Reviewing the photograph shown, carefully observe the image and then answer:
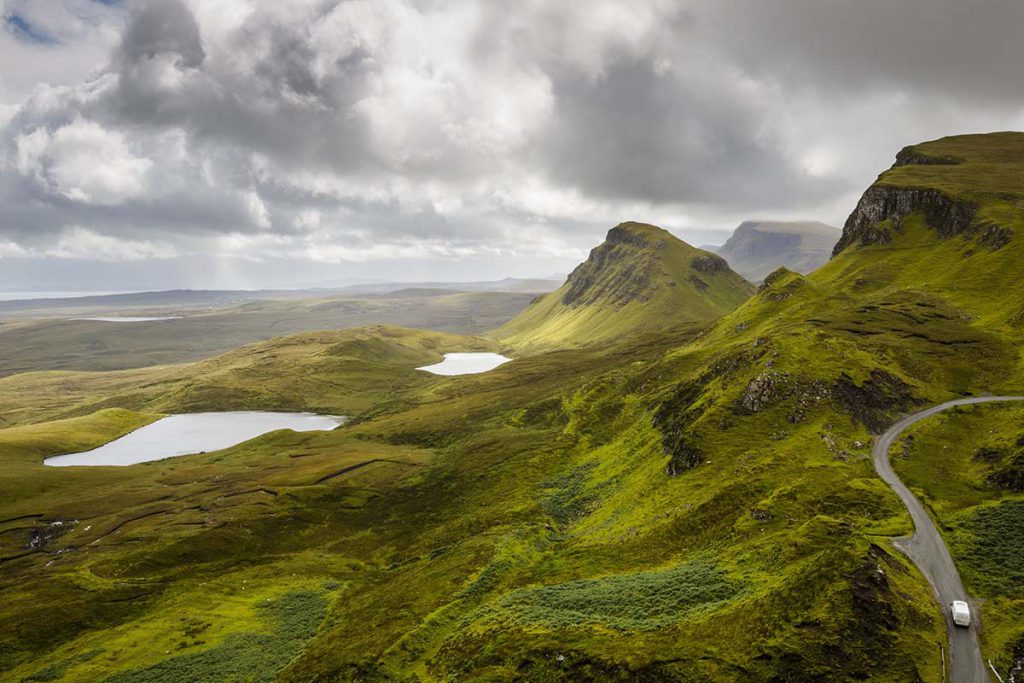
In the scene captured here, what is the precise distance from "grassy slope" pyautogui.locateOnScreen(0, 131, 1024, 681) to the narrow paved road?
6.33 feet

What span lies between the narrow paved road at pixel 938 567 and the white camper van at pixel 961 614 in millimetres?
598

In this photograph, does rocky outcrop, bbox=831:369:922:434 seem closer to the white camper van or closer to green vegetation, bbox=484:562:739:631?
the white camper van

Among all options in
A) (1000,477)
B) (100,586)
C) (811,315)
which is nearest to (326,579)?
(100,586)

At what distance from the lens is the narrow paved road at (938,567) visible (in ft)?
129

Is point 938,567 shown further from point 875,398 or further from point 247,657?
point 247,657

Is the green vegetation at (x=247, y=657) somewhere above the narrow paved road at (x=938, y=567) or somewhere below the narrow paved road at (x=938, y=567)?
below

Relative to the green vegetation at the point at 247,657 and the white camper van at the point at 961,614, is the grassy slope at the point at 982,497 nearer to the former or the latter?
the white camper van at the point at 961,614

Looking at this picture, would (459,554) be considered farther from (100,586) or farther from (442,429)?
(442,429)

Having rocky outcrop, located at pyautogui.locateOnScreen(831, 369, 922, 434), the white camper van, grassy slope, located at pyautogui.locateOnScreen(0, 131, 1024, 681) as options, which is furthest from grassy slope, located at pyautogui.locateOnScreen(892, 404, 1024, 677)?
rocky outcrop, located at pyautogui.locateOnScreen(831, 369, 922, 434)

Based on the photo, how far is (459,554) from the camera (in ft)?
293

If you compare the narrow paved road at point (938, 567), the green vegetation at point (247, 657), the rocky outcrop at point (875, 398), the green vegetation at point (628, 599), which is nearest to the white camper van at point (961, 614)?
the narrow paved road at point (938, 567)

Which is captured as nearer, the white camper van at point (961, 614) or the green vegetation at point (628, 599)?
the white camper van at point (961, 614)

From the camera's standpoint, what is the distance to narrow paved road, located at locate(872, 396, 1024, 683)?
39322mm

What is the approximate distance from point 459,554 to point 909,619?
64.0 metres
